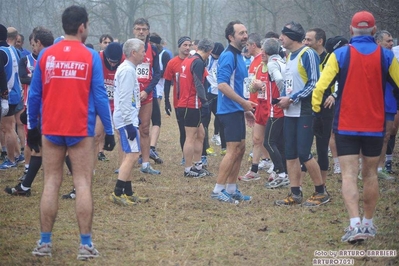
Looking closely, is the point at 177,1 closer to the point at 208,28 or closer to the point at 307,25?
the point at 208,28

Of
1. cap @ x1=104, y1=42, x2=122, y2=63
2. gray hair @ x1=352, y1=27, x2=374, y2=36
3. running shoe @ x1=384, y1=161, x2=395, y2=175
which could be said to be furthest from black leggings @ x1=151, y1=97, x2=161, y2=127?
gray hair @ x1=352, y1=27, x2=374, y2=36

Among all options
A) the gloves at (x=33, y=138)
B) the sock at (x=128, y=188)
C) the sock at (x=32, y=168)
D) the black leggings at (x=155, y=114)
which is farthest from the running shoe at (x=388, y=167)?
the gloves at (x=33, y=138)

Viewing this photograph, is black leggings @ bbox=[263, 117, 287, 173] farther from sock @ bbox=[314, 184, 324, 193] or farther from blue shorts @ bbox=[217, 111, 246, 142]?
sock @ bbox=[314, 184, 324, 193]

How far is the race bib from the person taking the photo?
35.4 feet

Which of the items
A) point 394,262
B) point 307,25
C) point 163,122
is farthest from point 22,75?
point 307,25

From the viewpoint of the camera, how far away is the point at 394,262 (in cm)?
574

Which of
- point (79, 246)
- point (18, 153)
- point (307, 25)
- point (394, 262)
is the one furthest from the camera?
point (307, 25)

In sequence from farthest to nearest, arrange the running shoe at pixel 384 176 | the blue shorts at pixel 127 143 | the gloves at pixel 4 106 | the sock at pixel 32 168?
the running shoe at pixel 384 176
the gloves at pixel 4 106
the sock at pixel 32 168
the blue shorts at pixel 127 143

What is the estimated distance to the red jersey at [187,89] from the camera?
34.2ft

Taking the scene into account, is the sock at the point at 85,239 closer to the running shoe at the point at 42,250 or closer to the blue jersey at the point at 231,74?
the running shoe at the point at 42,250

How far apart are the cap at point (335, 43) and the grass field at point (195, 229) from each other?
6.93ft

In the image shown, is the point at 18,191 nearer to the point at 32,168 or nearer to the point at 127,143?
the point at 32,168

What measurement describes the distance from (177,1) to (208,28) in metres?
5.23

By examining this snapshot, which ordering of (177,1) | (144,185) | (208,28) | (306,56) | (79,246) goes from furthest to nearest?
(208,28) < (177,1) < (144,185) < (306,56) < (79,246)
